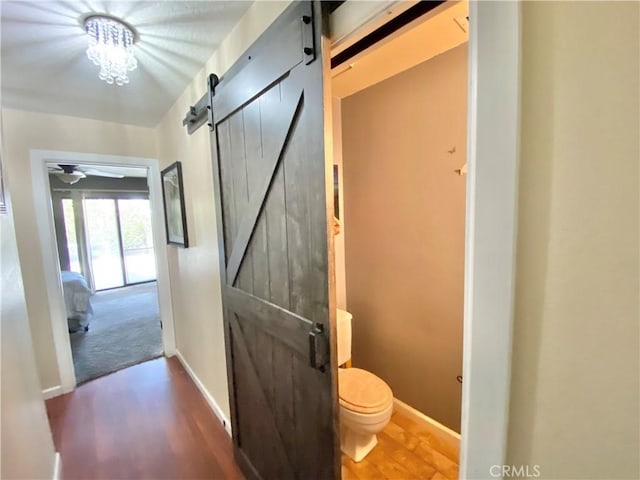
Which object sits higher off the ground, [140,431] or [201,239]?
[201,239]

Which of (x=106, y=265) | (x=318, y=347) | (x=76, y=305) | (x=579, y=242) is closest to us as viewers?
(x=579, y=242)

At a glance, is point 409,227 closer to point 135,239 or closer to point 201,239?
point 201,239

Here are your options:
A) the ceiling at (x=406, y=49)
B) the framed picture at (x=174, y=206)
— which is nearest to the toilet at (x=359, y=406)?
the framed picture at (x=174, y=206)

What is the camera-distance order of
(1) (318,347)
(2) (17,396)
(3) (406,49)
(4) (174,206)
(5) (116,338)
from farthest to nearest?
(5) (116,338), (4) (174,206), (3) (406,49), (2) (17,396), (1) (318,347)

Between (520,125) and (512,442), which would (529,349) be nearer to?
(512,442)

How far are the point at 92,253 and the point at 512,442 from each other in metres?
7.65

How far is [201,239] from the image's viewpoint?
1.97 m

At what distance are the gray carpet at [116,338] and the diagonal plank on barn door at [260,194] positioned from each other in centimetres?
243

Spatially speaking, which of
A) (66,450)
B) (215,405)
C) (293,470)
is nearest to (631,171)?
(293,470)

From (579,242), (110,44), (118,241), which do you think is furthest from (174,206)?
(118,241)

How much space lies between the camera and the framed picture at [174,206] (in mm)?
2188

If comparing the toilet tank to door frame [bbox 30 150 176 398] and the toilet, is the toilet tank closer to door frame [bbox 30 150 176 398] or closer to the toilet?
the toilet

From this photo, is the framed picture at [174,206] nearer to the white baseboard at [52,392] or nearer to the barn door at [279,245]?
the barn door at [279,245]

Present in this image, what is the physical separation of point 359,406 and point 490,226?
141cm
